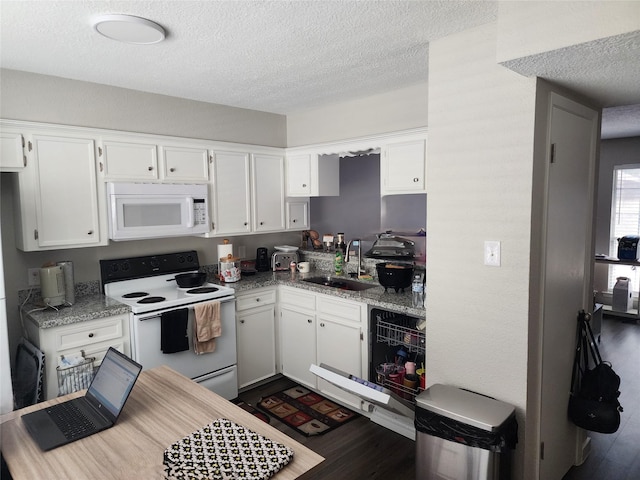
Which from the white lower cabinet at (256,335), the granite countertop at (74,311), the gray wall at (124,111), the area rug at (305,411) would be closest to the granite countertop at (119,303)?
the granite countertop at (74,311)

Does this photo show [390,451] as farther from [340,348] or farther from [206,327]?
[206,327]

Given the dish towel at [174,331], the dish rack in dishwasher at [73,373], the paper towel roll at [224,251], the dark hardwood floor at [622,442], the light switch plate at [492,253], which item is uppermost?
the light switch plate at [492,253]

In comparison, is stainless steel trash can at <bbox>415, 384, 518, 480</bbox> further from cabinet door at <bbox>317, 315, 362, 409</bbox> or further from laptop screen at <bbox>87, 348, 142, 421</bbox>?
laptop screen at <bbox>87, 348, 142, 421</bbox>

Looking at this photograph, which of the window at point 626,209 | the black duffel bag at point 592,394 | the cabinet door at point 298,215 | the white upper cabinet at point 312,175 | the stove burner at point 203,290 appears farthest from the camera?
the window at point 626,209

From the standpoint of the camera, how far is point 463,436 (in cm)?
194

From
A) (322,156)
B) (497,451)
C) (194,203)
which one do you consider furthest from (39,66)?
(497,451)

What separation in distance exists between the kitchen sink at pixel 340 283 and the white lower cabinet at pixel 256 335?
39 centimetres

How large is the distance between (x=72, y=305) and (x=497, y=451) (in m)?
2.72

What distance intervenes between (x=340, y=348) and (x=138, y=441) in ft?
6.33

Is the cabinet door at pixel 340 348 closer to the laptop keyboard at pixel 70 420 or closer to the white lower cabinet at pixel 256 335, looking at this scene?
the white lower cabinet at pixel 256 335

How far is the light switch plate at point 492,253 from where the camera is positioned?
2.07m

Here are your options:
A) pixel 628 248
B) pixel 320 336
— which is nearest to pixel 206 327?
pixel 320 336

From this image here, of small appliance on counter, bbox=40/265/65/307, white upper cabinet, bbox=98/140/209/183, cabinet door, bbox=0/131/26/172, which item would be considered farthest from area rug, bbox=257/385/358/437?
cabinet door, bbox=0/131/26/172

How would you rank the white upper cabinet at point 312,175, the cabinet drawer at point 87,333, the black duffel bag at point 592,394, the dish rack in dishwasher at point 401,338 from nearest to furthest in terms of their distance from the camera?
the black duffel bag at point 592,394 < the cabinet drawer at point 87,333 < the dish rack in dishwasher at point 401,338 < the white upper cabinet at point 312,175
